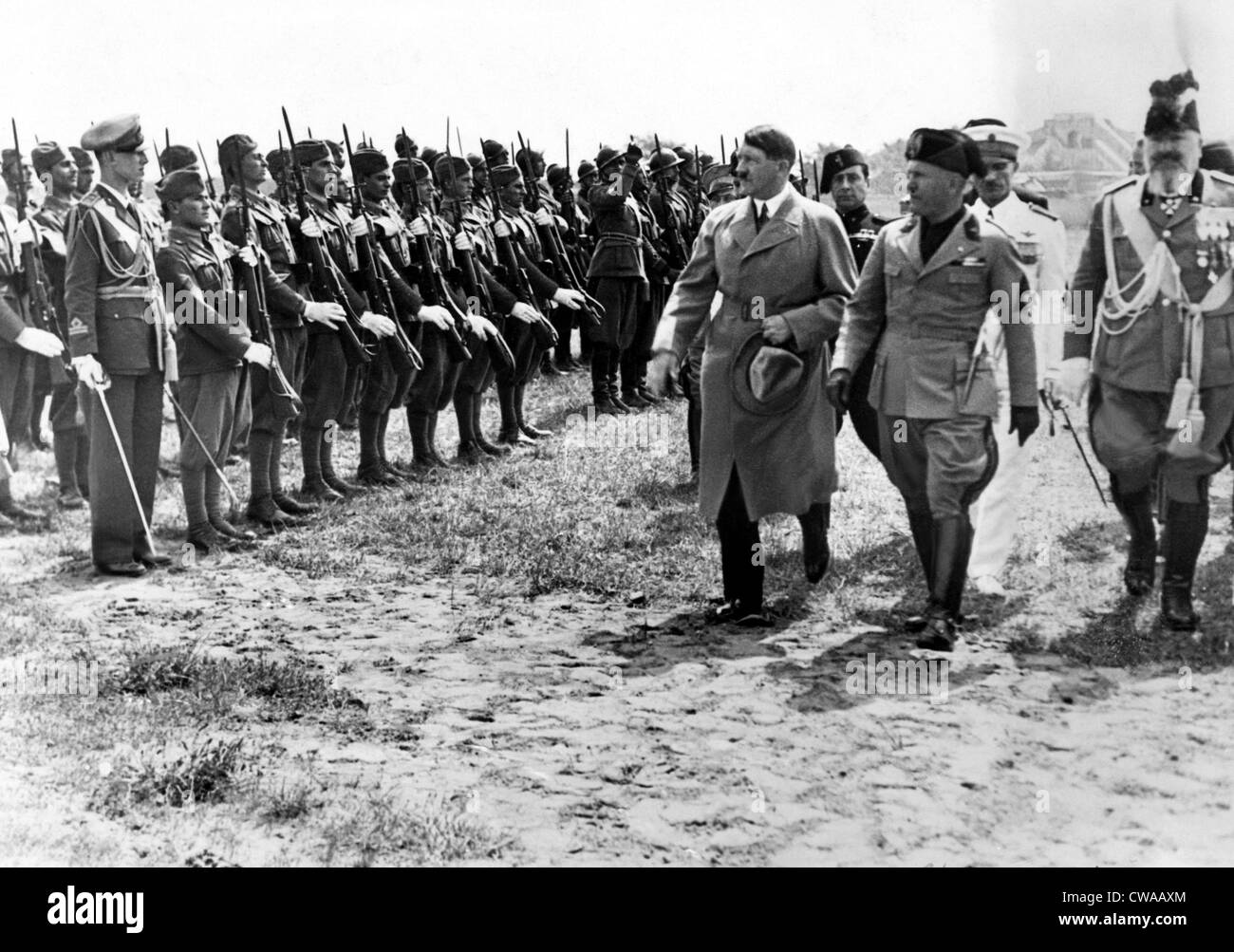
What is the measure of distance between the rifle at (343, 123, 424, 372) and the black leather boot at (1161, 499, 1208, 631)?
15.9ft

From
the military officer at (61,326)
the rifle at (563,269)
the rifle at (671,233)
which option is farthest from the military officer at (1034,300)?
the rifle at (671,233)

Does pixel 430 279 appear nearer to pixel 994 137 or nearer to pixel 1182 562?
pixel 994 137

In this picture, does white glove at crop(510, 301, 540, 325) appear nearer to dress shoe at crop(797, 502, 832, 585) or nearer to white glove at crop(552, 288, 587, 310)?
white glove at crop(552, 288, 587, 310)

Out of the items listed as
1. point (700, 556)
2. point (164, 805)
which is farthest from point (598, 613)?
point (164, 805)

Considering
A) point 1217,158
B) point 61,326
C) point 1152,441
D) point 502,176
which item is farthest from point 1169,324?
point 502,176

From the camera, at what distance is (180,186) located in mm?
7879

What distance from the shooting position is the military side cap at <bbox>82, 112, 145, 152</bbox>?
731 cm

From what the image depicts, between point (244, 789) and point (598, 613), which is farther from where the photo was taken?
point (598, 613)

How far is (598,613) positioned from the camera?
23.2ft

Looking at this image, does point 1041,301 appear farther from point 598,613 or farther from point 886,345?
point 598,613

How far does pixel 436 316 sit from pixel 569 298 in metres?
2.34

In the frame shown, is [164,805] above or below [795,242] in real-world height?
below
